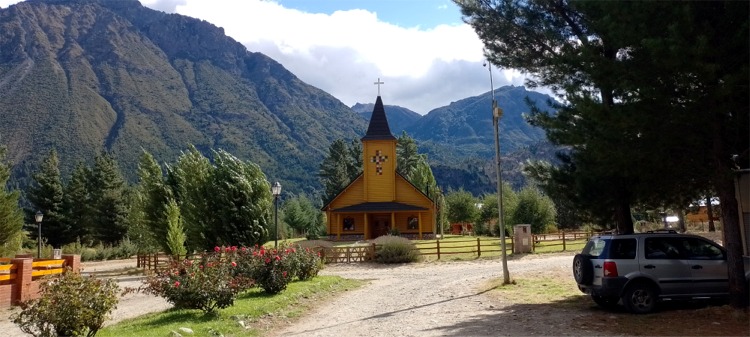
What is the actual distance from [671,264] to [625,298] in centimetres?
121

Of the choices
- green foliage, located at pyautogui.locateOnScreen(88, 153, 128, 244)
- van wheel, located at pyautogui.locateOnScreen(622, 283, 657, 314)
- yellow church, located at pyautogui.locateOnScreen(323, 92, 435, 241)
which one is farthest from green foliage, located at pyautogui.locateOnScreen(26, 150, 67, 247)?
van wheel, located at pyautogui.locateOnScreen(622, 283, 657, 314)

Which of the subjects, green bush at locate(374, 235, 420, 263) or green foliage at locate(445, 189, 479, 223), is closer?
green bush at locate(374, 235, 420, 263)

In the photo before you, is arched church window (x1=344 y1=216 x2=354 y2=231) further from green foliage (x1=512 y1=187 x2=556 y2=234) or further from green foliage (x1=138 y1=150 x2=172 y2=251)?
green foliage (x1=138 y1=150 x2=172 y2=251)

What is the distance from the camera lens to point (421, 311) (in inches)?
525

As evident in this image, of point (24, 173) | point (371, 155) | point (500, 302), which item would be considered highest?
point (24, 173)

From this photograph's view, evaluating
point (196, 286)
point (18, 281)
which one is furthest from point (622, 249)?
point (18, 281)

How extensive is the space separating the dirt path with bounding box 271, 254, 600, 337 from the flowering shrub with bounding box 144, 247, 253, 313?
153 cm

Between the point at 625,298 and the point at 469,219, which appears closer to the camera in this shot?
the point at 625,298

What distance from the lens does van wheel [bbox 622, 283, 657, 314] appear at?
11.3 m

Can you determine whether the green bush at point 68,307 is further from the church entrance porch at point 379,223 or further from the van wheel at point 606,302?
the church entrance porch at point 379,223

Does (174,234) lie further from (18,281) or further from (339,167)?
(339,167)

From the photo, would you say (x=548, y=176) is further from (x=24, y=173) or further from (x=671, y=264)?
(x=24, y=173)

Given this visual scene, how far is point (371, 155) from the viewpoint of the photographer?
150 ft

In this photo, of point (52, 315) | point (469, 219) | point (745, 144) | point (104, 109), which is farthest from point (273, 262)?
point (104, 109)
